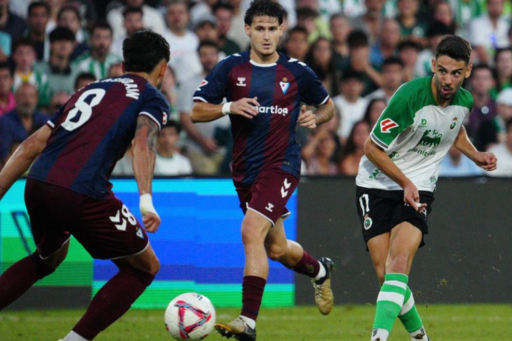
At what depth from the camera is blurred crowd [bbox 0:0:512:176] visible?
38.7ft

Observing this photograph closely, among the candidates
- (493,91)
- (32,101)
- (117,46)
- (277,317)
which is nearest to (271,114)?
(277,317)

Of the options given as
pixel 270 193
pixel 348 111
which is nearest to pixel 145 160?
pixel 270 193

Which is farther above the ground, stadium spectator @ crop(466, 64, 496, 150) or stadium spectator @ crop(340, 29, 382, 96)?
stadium spectator @ crop(340, 29, 382, 96)

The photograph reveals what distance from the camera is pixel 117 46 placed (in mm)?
12672

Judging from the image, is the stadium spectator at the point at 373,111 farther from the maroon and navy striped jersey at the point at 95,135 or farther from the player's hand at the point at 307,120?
the maroon and navy striped jersey at the point at 95,135

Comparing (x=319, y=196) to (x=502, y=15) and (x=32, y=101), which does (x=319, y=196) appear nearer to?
(x=32, y=101)

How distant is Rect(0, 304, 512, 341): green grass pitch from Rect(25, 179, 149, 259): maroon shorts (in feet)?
6.66

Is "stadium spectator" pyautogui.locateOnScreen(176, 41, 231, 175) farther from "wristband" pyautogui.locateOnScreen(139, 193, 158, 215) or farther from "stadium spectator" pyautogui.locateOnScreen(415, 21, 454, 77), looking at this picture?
"wristband" pyautogui.locateOnScreen(139, 193, 158, 215)

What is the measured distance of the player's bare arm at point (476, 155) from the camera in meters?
6.67

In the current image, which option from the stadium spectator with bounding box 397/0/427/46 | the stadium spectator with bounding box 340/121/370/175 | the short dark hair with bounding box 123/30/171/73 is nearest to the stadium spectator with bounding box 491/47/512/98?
the stadium spectator with bounding box 397/0/427/46

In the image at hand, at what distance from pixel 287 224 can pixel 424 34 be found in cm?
556

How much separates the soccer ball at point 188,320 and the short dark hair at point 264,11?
2.39 meters

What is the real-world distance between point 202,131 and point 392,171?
596cm

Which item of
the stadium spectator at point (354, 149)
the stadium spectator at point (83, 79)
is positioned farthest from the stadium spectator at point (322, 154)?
the stadium spectator at point (83, 79)
